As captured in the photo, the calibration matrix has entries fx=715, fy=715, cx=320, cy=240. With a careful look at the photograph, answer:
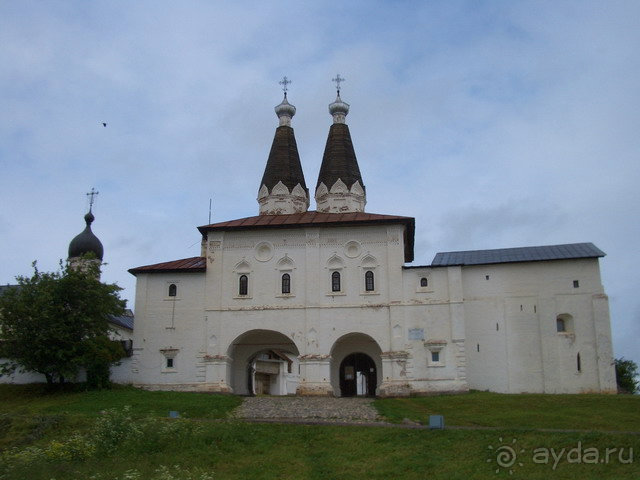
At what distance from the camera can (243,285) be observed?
2958 cm

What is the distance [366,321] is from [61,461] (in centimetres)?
1516

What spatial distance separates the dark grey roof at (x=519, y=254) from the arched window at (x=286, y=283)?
5.87 meters

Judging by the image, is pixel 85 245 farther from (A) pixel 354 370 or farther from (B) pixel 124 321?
(A) pixel 354 370

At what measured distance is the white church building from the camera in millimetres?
27234

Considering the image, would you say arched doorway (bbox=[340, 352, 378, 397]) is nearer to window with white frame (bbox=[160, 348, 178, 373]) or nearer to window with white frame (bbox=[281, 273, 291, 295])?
window with white frame (bbox=[281, 273, 291, 295])

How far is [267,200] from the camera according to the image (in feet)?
109

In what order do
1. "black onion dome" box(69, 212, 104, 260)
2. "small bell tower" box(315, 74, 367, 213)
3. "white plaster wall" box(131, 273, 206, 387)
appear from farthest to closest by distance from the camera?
"black onion dome" box(69, 212, 104, 260) → "small bell tower" box(315, 74, 367, 213) → "white plaster wall" box(131, 273, 206, 387)

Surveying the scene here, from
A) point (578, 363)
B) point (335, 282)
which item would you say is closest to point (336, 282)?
point (335, 282)

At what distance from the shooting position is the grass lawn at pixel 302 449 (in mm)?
14297

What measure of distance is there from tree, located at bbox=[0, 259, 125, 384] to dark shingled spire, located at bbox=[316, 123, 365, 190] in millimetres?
11378

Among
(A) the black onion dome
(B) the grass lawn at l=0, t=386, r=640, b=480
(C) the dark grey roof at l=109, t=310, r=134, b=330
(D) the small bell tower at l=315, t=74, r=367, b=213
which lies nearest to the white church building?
(D) the small bell tower at l=315, t=74, r=367, b=213

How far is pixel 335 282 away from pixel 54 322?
1088 cm

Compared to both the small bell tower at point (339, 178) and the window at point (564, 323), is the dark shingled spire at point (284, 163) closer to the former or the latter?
the small bell tower at point (339, 178)

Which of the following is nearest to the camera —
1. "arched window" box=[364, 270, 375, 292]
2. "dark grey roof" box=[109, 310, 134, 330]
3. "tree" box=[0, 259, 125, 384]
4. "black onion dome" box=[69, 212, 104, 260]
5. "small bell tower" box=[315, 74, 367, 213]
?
"tree" box=[0, 259, 125, 384]
